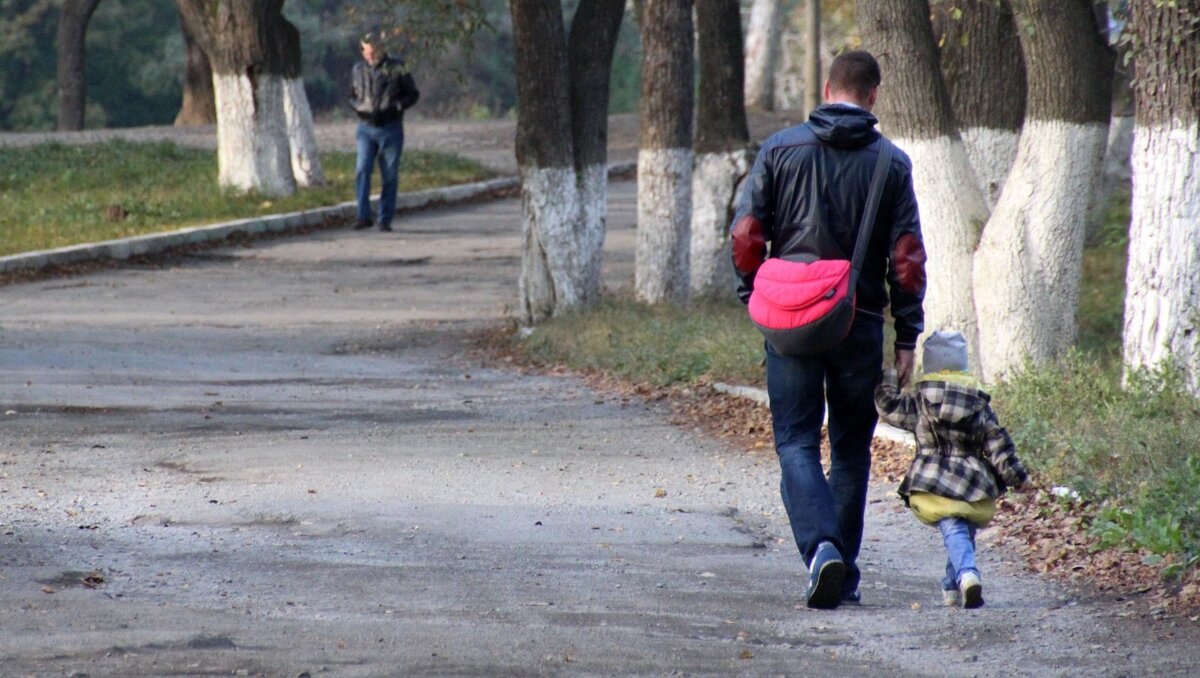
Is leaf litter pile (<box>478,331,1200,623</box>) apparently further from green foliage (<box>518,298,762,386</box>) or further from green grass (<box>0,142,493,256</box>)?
green grass (<box>0,142,493,256</box>)

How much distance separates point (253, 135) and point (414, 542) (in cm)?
1448

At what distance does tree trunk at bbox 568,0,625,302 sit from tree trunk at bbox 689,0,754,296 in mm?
1168

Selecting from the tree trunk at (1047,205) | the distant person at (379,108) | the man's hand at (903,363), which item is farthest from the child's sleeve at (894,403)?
the distant person at (379,108)

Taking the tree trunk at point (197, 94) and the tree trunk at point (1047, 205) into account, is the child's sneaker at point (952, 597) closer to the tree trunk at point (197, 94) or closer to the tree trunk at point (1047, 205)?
the tree trunk at point (1047, 205)

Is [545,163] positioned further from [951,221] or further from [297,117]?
[297,117]

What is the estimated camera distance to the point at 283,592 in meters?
5.43

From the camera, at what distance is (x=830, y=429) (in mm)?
5551

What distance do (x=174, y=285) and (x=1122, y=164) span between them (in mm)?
10997

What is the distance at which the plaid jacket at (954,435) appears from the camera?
5.36m

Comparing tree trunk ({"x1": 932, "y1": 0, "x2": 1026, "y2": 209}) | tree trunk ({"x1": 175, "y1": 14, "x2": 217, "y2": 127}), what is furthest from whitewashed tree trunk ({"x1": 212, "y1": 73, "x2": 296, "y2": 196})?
tree trunk ({"x1": 175, "y1": 14, "x2": 217, "y2": 127})

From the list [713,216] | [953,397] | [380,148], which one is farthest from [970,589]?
[380,148]

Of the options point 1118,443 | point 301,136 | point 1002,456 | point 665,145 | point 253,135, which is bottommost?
point 1118,443

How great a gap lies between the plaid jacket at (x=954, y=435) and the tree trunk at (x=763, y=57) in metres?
29.1

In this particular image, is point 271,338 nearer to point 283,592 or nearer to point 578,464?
point 578,464
